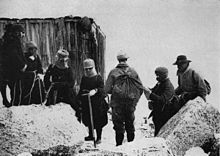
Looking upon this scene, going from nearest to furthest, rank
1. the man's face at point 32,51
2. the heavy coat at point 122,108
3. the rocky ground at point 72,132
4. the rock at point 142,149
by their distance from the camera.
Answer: the rock at point 142,149 < the rocky ground at point 72,132 < the heavy coat at point 122,108 < the man's face at point 32,51

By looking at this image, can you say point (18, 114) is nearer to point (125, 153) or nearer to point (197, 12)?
point (125, 153)

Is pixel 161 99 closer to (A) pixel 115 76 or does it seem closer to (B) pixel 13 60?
(A) pixel 115 76

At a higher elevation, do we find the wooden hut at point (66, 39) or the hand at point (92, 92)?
the wooden hut at point (66, 39)

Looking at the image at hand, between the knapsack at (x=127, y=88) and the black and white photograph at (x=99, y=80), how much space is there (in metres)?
0.01

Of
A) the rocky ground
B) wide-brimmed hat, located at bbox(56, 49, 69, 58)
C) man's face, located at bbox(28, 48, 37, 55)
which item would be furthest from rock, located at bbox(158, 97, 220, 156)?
man's face, located at bbox(28, 48, 37, 55)

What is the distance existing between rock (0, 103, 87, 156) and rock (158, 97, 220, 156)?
0.99 meters

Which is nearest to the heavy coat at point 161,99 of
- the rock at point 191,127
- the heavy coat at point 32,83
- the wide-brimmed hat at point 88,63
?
the rock at point 191,127

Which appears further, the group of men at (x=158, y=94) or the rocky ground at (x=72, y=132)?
the group of men at (x=158, y=94)

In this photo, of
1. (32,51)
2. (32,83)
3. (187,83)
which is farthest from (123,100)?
(32,51)

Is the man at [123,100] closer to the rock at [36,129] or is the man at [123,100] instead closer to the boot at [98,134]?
the boot at [98,134]

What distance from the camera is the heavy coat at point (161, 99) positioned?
5.18 meters

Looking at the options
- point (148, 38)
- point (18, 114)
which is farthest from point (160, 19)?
point (18, 114)

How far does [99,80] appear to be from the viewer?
5172mm

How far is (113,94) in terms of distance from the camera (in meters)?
5.14
